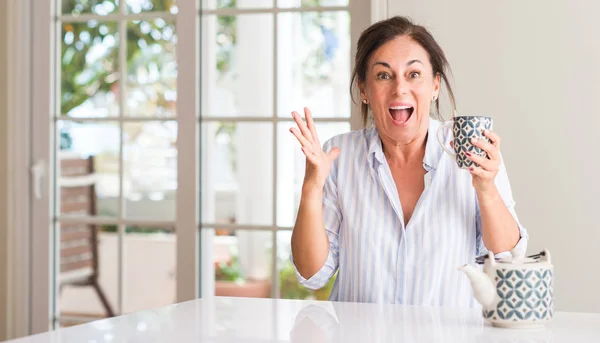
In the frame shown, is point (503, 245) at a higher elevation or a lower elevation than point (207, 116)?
lower

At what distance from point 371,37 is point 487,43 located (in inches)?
38.9

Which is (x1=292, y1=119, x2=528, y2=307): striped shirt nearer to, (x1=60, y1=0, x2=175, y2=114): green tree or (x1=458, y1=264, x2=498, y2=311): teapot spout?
(x1=458, y1=264, x2=498, y2=311): teapot spout

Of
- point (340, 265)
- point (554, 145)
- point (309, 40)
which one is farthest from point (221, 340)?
point (309, 40)

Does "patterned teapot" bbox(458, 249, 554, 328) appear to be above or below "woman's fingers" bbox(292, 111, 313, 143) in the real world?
below

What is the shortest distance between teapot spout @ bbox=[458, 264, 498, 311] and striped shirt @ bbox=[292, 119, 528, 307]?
0.55 m

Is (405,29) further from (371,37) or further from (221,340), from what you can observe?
(221,340)

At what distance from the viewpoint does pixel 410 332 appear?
1.28 meters

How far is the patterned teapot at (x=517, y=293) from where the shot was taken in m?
1.31

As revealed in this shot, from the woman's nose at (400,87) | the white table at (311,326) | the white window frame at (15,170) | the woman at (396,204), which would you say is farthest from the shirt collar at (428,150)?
the white window frame at (15,170)

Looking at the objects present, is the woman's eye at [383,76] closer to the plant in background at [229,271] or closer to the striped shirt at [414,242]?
the striped shirt at [414,242]

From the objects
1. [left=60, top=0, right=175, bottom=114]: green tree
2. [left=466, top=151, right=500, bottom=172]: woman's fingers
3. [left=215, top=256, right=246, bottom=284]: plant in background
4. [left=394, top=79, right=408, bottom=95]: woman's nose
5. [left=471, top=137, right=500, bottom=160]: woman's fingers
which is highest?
[left=60, top=0, right=175, bottom=114]: green tree

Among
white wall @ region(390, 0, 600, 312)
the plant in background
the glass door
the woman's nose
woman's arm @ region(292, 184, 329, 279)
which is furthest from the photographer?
the plant in background

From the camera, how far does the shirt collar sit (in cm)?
199

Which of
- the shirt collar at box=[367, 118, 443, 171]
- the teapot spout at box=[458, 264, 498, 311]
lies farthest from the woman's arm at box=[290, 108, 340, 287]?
the teapot spout at box=[458, 264, 498, 311]
